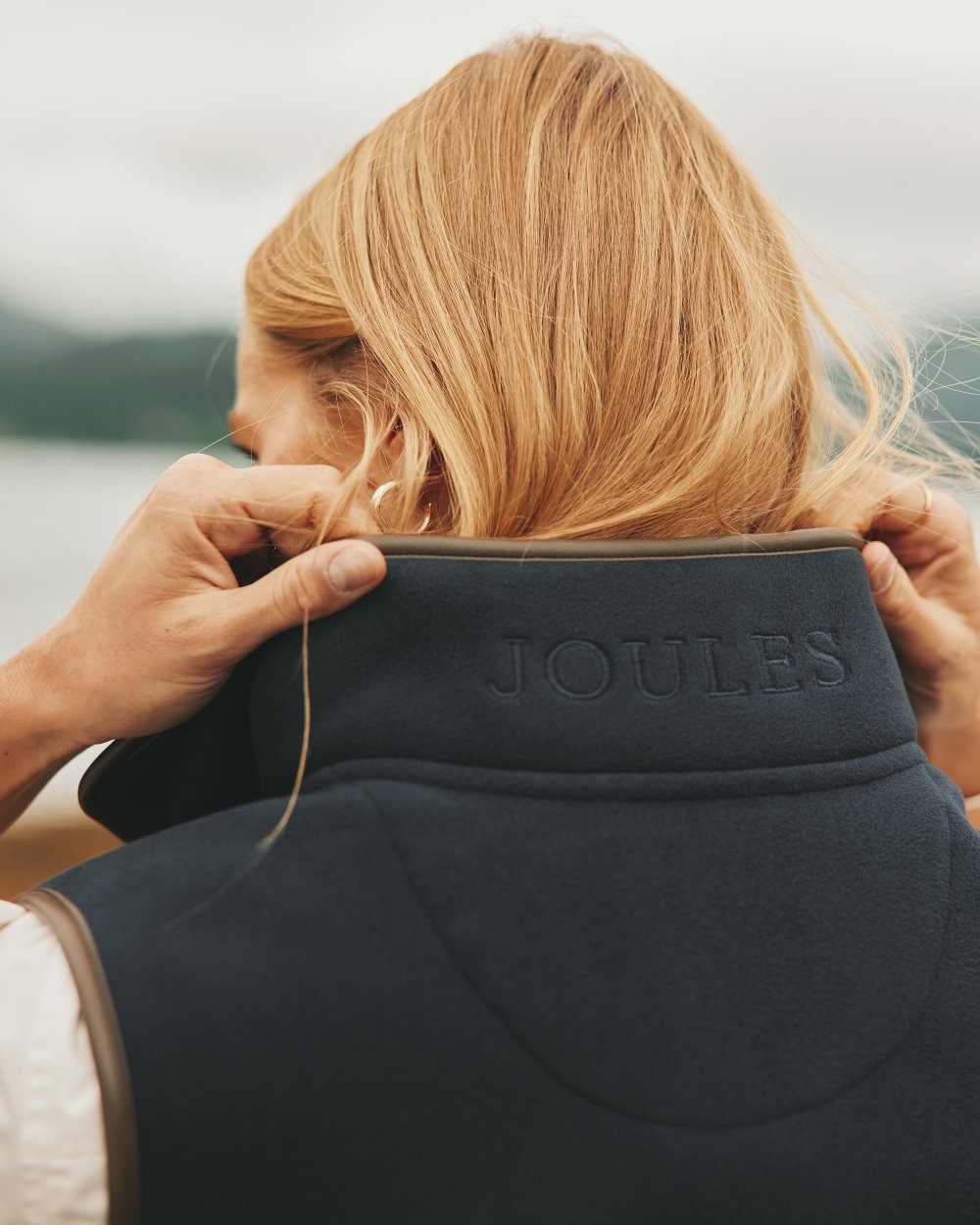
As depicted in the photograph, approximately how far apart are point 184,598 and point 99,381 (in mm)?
2647

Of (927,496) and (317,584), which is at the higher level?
(317,584)

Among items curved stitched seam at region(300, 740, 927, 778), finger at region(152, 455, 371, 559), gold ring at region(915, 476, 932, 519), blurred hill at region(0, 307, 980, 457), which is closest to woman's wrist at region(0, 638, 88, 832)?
finger at region(152, 455, 371, 559)

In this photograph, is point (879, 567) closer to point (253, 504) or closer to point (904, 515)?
point (904, 515)

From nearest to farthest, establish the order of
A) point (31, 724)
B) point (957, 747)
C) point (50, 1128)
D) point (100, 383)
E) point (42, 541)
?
point (50, 1128)
point (31, 724)
point (957, 747)
point (42, 541)
point (100, 383)

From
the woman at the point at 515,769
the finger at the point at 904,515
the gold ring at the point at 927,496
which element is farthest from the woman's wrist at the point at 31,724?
the gold ring at the point at 927,496

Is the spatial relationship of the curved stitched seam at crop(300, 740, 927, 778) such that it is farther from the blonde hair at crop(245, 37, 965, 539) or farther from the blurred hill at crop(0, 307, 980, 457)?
the blurred hill at crop(0, 307, 980, 457)

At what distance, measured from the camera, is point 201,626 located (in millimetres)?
646

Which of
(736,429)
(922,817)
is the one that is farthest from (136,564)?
(922,817)

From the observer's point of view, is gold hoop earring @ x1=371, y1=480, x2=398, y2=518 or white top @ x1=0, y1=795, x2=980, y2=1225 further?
gold hoop earring @ x1=371, y1=480, x2=398, y2=518

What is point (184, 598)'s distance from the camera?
67 cm

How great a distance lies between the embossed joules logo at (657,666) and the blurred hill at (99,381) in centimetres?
246

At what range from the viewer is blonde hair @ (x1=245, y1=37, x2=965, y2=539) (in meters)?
0.65

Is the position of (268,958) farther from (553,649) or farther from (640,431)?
(640,431)

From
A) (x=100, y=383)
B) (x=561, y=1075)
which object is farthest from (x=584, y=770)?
(x=100, y=383)
